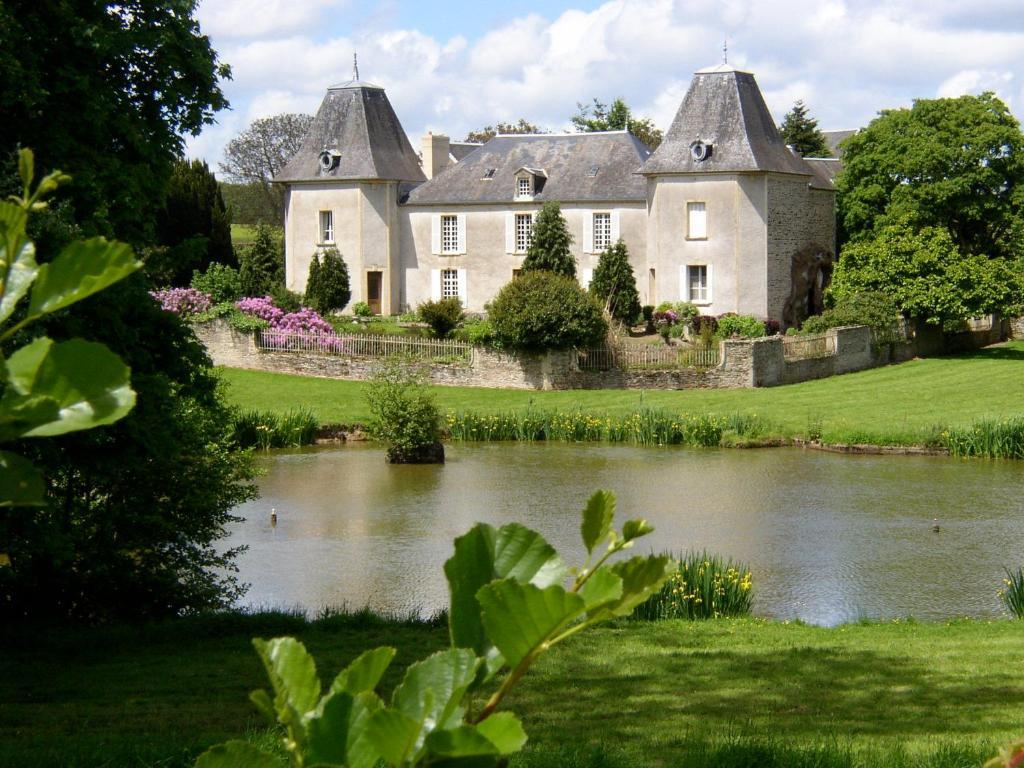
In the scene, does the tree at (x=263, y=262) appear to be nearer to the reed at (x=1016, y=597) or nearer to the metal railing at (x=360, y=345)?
the metal railing at (x=360, y=345)

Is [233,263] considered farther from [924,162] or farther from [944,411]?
[944,411]

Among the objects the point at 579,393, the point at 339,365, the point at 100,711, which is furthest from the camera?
the point at 339,365

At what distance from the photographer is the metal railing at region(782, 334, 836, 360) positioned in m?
32.3

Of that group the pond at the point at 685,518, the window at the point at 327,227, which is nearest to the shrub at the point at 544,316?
the pond at the point at 685,518

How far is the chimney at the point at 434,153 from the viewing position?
46469 millimetres

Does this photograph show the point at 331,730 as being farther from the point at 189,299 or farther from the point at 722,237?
the point at 722,237

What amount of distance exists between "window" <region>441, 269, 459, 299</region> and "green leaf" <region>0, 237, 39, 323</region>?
42676 mm

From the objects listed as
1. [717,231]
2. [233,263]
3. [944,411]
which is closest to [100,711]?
[944,411]

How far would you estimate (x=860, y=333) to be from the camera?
34.3 metres

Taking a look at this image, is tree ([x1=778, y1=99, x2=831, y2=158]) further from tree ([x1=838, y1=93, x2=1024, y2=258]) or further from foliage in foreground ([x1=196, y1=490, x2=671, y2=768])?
foliage in foreground ([x1=196, y1=490, x2=671, y2=768])

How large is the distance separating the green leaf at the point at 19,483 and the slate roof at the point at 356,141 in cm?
4237

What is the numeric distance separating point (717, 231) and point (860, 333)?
6.00 meters

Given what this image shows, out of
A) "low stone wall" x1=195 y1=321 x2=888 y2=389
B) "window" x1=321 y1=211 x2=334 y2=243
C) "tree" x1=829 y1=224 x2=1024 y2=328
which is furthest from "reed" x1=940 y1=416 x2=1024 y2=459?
"window" x1=321 y1=211 x2=334 y2=243

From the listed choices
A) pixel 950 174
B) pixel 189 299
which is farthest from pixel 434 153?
pixel 950 174
